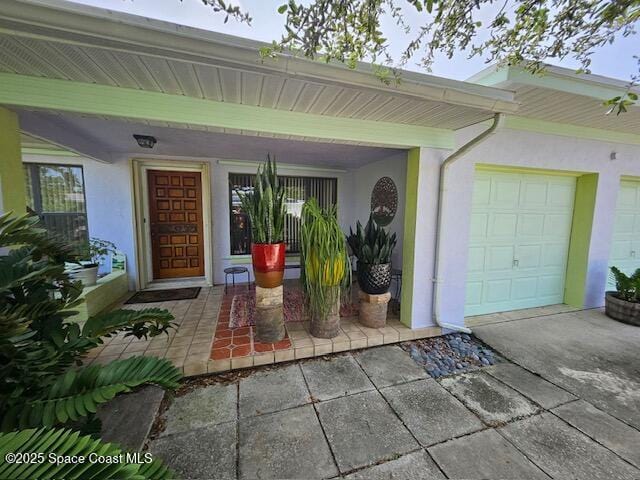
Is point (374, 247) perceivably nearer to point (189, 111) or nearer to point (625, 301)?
point (189, 111)

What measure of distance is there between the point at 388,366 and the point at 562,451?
118 cm

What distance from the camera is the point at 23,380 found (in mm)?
1159

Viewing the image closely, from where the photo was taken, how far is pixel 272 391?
1978mm

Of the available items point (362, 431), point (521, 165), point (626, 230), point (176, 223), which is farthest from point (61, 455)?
point (626, 230)

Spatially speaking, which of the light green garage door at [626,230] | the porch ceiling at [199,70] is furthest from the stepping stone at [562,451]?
the light green garage door at [626,230]

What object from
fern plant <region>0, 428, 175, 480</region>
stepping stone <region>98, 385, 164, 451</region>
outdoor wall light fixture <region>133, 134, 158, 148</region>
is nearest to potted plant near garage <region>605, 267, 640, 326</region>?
fern plant <region>0, 428, 175, 480</region>

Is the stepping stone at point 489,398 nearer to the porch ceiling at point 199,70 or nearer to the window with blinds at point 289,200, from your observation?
the porch ceiling at point 199,70

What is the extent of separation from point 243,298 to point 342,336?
1.85 metres

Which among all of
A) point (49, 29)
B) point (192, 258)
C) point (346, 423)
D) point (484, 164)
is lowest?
point (346, 423)

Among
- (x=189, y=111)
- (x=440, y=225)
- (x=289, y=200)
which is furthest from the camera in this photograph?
(x=289, y=200)

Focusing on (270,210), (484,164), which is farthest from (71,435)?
(484,164)

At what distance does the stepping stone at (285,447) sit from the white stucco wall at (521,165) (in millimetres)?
2021

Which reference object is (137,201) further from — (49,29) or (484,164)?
(484,164)

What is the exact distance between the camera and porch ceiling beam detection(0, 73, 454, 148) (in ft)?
5.47
